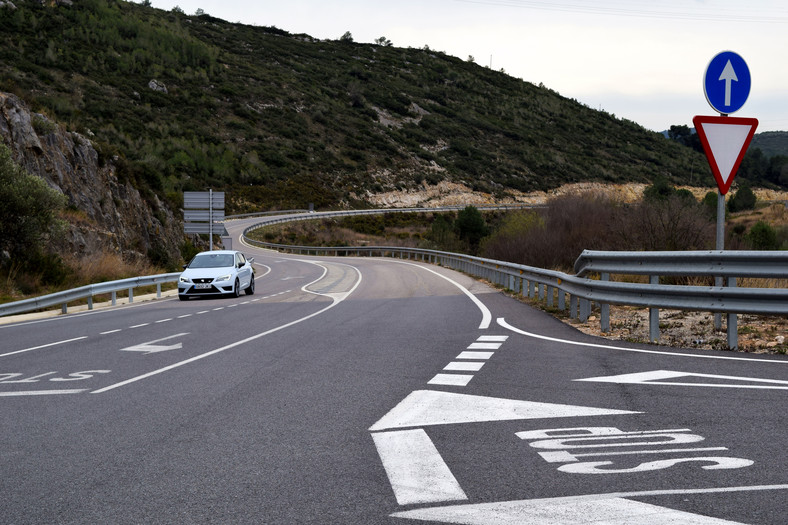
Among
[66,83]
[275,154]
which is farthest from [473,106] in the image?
[66,83]

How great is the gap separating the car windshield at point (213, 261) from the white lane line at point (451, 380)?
17478mm

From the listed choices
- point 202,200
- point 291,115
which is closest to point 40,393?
point 202,200

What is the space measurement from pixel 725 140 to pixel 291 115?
101740 mm

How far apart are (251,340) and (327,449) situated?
7021mm

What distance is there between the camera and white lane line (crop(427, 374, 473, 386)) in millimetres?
7919

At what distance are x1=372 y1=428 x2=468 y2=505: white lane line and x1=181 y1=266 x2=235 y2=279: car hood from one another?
736 inches

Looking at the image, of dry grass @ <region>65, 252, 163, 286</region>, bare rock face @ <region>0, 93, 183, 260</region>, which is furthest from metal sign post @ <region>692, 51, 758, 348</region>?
bare rock face @ <region>0, 93, 183, 260</region>

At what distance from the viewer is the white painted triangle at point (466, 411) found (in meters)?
6.20

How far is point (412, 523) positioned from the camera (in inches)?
152

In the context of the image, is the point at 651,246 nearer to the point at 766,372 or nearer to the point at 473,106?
the point at 766,372

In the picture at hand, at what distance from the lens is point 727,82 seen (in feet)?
34.4

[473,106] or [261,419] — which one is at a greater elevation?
[473,106]

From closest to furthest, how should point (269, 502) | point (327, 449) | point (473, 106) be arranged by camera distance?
point (269, 502) < point (327, 449) < point (473, 106)

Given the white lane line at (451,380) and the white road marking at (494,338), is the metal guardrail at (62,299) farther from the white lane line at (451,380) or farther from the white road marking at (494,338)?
the white lane line at (451,380)
